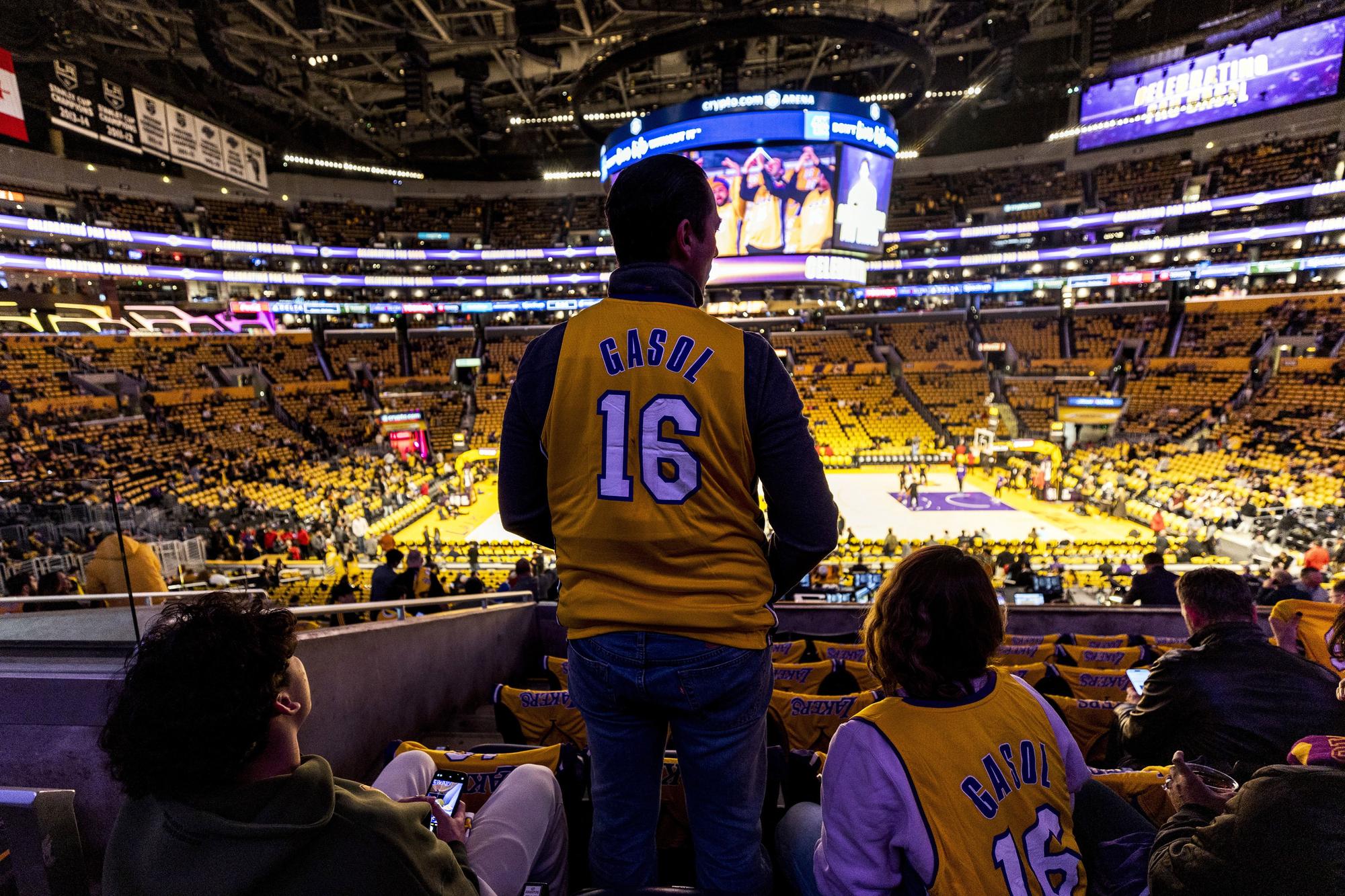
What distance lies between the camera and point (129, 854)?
1.01m

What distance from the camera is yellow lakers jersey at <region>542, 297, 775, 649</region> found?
140 centimetres

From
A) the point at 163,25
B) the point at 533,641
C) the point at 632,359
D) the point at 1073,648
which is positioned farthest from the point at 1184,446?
→ the point at 163,25

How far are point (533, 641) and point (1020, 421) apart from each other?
31.4 meters

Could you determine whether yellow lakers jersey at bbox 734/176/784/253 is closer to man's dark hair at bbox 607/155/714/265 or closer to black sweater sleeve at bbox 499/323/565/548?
man's dark hair at bbox 607/155/714/265

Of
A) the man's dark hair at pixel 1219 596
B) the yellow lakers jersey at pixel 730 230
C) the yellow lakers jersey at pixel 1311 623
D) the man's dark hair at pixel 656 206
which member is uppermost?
the yellow lakers jersey at pixel 730 230

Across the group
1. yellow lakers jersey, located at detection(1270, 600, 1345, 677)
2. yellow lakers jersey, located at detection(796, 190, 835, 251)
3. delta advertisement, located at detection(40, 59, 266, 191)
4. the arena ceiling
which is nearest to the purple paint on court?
yellow lakers jersey, located at detection(796, 190, 835, 251)

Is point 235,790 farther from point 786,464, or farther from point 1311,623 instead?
point 1311,623

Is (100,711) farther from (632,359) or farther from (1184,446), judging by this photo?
(1184,446)

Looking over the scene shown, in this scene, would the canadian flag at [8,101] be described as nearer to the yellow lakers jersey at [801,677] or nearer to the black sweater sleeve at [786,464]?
the yellow lakers jersey at [801,677]

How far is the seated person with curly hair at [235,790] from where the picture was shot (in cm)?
98

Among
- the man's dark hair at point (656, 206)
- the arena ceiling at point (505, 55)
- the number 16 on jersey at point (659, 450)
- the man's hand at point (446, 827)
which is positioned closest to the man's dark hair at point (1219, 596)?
the number 16 on jersey at point (659, 450)

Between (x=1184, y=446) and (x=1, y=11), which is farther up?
(x=1, y=11)

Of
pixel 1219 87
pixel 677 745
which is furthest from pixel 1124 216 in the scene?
pixel 677 745

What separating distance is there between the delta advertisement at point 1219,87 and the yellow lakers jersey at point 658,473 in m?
32.0
